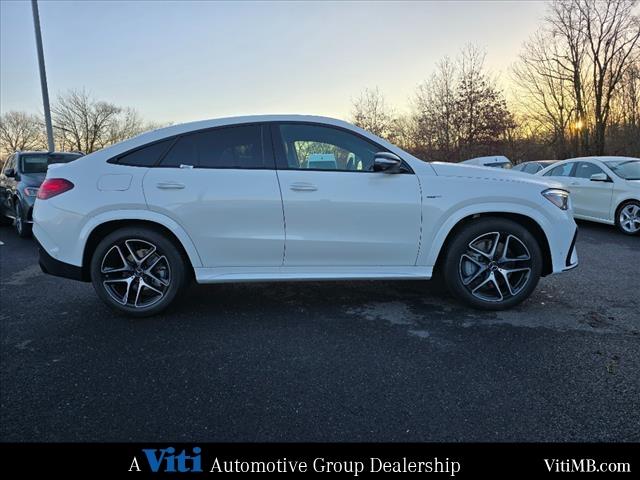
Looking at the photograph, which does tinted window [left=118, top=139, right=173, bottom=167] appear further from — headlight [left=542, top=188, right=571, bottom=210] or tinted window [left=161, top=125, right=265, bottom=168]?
headlight [left=542, top=188, right=571, bottom=210]

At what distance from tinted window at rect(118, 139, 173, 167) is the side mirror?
1.80 m

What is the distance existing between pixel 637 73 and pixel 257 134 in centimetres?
2909

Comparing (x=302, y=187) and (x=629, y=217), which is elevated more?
(x=302, y=187)

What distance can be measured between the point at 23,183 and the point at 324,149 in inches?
270

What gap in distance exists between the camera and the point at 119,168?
139 inches

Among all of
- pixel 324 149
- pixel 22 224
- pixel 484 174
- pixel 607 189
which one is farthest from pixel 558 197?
pixel 22 224

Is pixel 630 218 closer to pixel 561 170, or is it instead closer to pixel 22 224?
pixel 561 170

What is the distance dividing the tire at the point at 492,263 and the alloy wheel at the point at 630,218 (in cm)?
527

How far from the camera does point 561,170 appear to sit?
9.29 metres

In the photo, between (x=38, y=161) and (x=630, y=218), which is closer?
(x=630, y=218)

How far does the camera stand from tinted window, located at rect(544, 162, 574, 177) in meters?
9.01
